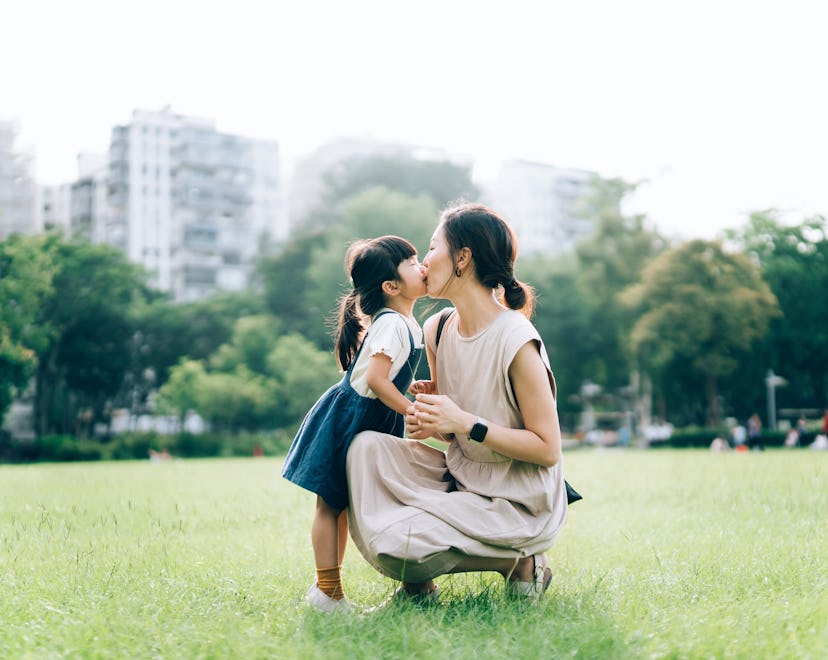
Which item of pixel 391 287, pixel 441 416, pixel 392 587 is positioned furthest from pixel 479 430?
pixel 392 587

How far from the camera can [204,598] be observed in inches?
162

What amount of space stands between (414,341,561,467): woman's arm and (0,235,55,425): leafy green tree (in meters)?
34.1

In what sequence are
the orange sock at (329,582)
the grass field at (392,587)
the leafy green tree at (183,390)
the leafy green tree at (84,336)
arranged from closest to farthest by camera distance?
1. the grass field at (392,587)
2. the orange sock at (329,582)
3. the leafy green tree at (183,390)
4. the leafy green tree at (84,336)

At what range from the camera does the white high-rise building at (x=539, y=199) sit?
9262cm

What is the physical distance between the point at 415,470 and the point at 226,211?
74179mm

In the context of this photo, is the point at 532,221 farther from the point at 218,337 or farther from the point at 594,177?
the point at 218,337

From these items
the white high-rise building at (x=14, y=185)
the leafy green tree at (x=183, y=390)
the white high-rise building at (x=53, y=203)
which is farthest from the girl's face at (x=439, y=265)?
the white high-rise building at (x=53, y=203)

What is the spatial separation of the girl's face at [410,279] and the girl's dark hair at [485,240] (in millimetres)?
318

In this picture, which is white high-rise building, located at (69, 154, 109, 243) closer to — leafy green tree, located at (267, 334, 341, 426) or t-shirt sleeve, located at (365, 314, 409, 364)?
leafy green tree, located at (267, 334, 341, 426)

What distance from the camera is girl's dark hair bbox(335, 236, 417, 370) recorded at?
14.1 feet

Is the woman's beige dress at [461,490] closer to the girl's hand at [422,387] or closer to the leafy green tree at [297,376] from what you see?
the girl's hand at [422,387]

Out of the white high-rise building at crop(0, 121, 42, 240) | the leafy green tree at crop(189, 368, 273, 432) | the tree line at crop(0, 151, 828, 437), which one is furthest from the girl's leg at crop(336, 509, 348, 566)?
the white high-rise building at crop(0, 121, 42, 240)

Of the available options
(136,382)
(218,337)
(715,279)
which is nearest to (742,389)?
(715,279)

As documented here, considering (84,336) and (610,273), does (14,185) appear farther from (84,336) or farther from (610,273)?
(610,273)
